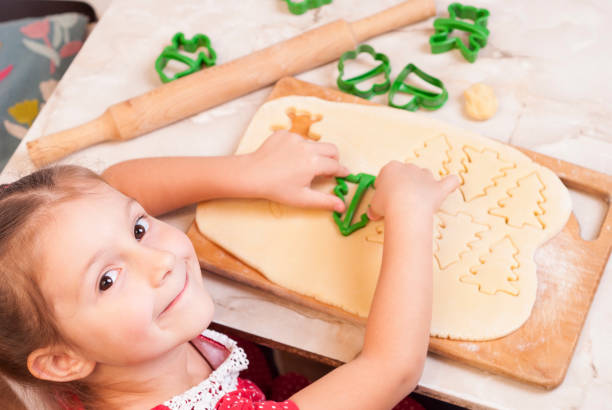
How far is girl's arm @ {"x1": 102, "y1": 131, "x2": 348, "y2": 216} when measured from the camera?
2.90 feet

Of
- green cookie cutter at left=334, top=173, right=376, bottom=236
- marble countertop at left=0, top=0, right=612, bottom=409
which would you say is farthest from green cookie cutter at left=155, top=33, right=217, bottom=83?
green cookie cutter at left=334, top=173, right=376, bottom=236

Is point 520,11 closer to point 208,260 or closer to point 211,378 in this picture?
point 208,260

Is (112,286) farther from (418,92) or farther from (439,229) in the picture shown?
(418,92)

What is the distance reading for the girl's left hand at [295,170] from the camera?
880mm

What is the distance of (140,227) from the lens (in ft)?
2.33

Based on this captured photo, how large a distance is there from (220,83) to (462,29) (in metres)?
0.45

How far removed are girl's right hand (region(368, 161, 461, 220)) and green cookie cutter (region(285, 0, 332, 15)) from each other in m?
0.48

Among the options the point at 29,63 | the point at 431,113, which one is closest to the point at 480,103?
the point at 431,113

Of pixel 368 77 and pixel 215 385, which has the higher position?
pixel 368 77

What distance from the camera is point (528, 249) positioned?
84 cm

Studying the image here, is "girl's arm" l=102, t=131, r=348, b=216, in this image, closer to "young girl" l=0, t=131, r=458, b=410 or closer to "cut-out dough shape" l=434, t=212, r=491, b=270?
"young girl" l=0, t=131, r=458, b=410

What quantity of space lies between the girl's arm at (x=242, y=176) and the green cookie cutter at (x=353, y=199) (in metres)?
0.02

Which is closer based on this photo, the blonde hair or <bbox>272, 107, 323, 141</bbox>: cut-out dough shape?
the blonde hair

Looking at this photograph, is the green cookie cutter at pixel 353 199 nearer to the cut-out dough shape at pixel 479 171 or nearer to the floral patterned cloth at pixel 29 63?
the cut-out dough shape at pixel 479 171
